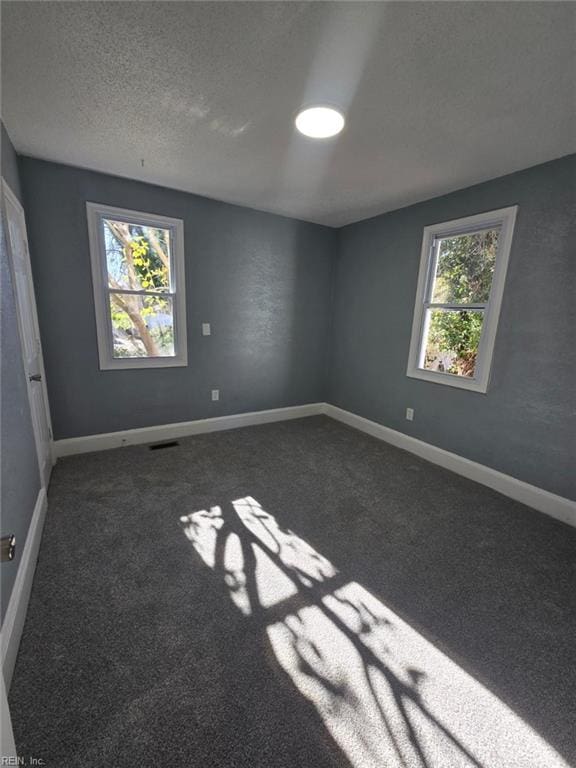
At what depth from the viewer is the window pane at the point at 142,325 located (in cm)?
307

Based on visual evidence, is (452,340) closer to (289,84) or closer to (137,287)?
(289,84)

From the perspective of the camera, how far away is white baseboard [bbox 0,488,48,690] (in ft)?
3.90

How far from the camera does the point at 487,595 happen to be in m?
1.68

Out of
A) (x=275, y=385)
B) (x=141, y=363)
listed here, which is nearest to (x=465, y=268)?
(x=275, y=385)

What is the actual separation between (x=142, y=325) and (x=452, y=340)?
9.74 feet

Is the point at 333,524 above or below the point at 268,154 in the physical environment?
below

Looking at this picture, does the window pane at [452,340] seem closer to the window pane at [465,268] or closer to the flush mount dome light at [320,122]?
the window pane at [465,268]

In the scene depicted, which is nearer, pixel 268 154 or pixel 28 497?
pixel 28 497

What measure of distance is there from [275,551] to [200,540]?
0.47 metres

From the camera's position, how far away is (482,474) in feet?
9.14

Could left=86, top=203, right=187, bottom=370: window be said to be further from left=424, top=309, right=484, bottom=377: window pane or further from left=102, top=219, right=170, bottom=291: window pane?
left=424, top=309, right=484, bottom=377: window pane

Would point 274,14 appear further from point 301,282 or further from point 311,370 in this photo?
point 311,370

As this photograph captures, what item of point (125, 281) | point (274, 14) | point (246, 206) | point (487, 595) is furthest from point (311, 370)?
point (274, 14)

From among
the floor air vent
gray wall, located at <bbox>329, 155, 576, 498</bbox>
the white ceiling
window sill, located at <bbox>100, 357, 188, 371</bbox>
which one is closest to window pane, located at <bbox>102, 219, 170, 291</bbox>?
the white ceiling
